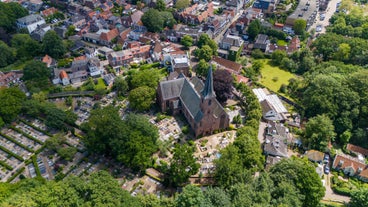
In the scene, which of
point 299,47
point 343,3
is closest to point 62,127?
point 299,47

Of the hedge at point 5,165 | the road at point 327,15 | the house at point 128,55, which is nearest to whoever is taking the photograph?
the hedge at point 5,165

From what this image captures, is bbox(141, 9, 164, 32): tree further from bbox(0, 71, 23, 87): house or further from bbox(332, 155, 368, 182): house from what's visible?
bbox(332, 155, 368, 182): house

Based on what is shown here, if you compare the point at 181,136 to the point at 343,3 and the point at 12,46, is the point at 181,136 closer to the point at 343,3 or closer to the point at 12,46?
the point at 12,46

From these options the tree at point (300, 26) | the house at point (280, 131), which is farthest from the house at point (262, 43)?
the house at point (280, 131)

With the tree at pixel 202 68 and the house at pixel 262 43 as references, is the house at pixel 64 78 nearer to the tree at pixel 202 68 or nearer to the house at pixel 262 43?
the tree at pixel 202 68

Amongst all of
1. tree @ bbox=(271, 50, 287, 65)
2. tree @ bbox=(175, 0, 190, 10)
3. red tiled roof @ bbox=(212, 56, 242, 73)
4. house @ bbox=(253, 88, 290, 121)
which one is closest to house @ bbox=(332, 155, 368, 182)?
house @ bbox=(253, 88, 290, 121)
